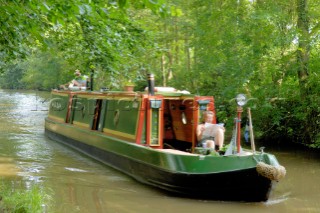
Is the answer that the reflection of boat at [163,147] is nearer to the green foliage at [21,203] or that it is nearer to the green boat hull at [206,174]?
the green boat hull at [206,174]

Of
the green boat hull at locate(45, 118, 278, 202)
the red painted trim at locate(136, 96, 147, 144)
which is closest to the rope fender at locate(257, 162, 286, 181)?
the green boat hull at locate(45, 118, 278, 202)

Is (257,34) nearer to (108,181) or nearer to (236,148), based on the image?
(236,148)

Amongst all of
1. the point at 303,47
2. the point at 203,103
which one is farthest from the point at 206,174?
the point at 303,47

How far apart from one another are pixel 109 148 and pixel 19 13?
5506 millimetres

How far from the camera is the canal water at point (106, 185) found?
22.3 feet

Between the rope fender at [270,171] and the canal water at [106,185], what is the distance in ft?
2.15

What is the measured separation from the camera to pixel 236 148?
740 centimetres

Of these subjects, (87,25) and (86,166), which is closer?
(87,25)

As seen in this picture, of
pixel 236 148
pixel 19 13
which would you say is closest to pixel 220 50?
pixel 236 148

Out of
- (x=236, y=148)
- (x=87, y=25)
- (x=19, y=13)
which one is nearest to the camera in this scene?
(x=19, y=13)

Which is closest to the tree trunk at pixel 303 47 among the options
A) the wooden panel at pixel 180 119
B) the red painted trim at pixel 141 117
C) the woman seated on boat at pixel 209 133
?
the wooden panel at pixel 180 119

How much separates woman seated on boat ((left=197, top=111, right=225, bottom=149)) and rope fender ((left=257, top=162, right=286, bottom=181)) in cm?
129

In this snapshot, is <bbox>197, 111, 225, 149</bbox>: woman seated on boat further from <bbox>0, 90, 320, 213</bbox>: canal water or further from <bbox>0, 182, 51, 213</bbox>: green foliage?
<bbox>0, 182, 51, 213</bbox>: green foliage

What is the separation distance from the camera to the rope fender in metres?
6.44
